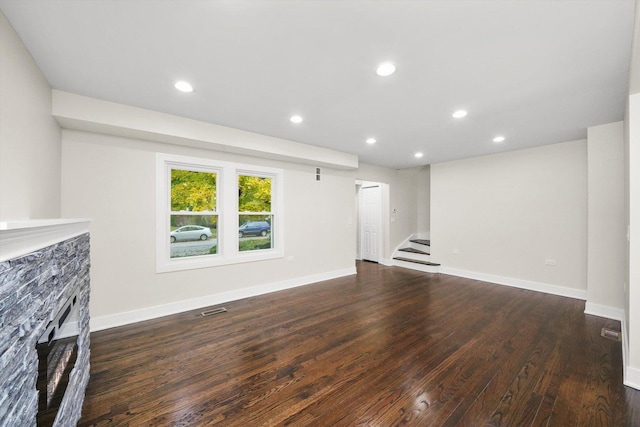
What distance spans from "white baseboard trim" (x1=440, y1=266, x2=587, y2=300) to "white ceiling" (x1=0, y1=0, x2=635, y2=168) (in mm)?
2733

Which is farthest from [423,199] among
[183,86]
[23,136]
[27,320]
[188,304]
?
[27,320]

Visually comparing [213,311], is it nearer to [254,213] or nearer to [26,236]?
[254,213]

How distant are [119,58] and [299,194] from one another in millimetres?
3260

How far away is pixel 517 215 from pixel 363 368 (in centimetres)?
441

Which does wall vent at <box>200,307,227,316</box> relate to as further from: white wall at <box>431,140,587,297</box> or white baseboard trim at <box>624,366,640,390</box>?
white wall at <box>431,140,587,297</box>

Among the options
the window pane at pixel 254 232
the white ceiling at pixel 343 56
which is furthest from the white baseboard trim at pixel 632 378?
the window pane at pixel 254 232

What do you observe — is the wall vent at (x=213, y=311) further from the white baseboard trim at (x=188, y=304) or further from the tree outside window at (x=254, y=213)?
the tree outside window at (x=254, y=213)

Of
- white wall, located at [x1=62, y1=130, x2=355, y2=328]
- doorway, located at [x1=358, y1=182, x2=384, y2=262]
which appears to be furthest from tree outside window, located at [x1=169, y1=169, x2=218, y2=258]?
doorway, located at [x1=358, y1=182, x2=384, y2=262]

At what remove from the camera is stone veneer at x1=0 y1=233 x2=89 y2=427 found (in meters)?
0.81

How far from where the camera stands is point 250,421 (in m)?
1.72

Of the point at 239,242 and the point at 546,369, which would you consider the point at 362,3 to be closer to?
the point at 546,369

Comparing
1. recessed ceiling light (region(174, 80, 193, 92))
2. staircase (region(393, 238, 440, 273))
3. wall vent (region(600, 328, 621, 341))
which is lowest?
wall vent (region(600, 328, 621, 341))

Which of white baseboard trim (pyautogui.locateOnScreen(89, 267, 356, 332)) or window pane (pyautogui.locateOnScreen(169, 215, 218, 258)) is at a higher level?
window pane (pyautogui.locateOnScreen(169, 215, 218, 258))

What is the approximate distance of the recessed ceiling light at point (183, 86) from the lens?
7.99ft
